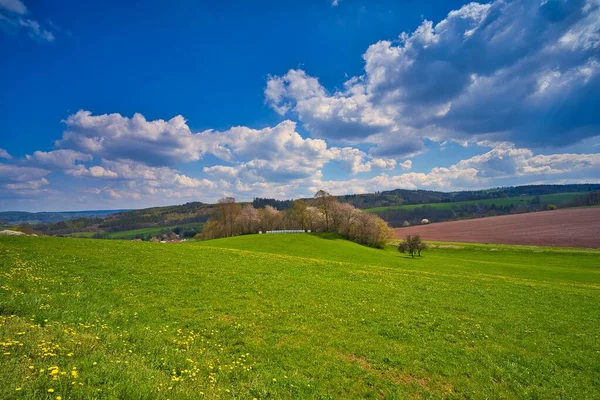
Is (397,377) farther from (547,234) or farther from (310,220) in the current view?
(547,234)

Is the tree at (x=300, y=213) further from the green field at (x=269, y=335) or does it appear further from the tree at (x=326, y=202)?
the green field at (x=269, y=335)

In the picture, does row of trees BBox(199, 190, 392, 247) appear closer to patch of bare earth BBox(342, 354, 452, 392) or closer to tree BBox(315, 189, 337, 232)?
tree BBox(315, 189, 337, 232)

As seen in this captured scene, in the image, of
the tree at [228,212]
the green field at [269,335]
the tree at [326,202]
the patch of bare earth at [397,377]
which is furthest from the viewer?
the tree at [228,212]

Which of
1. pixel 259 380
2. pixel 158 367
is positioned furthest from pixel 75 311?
pixel 259 380

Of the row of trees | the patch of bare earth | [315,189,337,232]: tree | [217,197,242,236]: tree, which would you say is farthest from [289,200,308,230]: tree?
the patch of bare earth

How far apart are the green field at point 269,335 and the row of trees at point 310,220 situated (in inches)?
2305

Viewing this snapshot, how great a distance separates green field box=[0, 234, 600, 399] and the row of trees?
58540 mm

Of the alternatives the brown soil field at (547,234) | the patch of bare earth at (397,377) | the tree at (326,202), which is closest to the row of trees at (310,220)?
the tree at (326,202)

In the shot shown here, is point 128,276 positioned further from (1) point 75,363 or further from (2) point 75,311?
(1) point 75,363

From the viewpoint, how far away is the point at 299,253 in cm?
5594

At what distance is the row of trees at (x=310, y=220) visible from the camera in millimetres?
85500

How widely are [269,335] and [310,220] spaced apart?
273 feet

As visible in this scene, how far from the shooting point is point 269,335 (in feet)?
44.6

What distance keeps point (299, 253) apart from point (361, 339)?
42.2m
